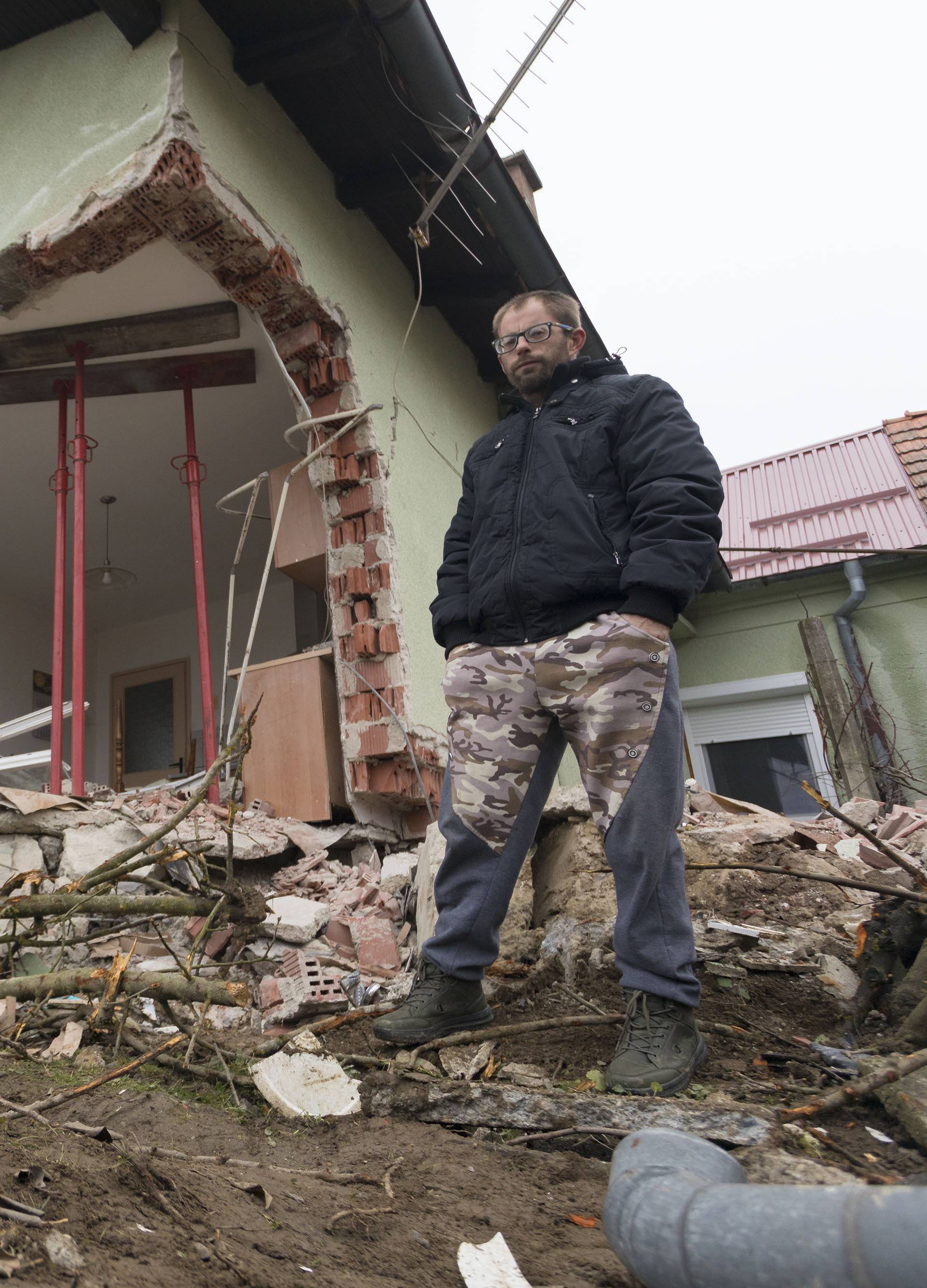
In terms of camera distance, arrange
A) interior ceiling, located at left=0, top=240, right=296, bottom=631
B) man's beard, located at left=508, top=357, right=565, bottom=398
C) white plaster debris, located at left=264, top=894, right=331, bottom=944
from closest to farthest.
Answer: man's beard, located at left=508, top=357, right=565, bottom=398, white plaster debris, located at left=264, top=894, right=331, bottom=944, interior ceiling, located at left=0, top=240, right=296, bottom=631

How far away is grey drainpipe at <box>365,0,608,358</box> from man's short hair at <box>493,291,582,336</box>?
7.23ft

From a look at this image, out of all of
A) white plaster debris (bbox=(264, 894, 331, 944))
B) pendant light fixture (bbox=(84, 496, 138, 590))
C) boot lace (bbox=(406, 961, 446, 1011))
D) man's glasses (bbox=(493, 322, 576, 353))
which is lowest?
boot lace (bbox=(406, 961, 446, 1011))

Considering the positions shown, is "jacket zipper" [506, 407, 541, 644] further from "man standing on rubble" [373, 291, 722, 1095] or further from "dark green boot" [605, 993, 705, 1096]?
"dark green boot" [605, 993, 705, 1096]

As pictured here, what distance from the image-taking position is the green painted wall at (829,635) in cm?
850

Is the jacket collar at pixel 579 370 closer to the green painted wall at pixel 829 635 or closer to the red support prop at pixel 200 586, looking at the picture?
the red support prop at pixel 200 586

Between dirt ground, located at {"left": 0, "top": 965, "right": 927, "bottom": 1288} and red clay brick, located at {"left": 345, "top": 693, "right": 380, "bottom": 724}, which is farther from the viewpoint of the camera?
red clay brick, located at {"left": 345, "top": 693, "right": 380, "bottom": 724}

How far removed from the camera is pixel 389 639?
4504mm

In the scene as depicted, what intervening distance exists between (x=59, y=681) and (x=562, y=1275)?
15.2ft

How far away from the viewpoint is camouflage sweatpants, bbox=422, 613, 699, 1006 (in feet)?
6.29

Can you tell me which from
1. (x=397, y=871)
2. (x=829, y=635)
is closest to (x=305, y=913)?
(x=397, y=871)

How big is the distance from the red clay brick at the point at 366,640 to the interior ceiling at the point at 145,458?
6.89ft

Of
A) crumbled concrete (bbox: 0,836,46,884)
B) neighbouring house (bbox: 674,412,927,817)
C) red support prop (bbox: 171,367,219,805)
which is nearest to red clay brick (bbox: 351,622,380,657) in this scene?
red support prop (bbox: 171,367,219,805)

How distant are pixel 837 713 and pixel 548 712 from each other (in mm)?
7387

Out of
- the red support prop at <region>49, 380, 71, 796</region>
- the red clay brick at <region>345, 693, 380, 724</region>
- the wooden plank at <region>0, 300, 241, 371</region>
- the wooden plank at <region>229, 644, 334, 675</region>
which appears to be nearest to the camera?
the red clay brick at <region>345, 693, 380, 724</region>
